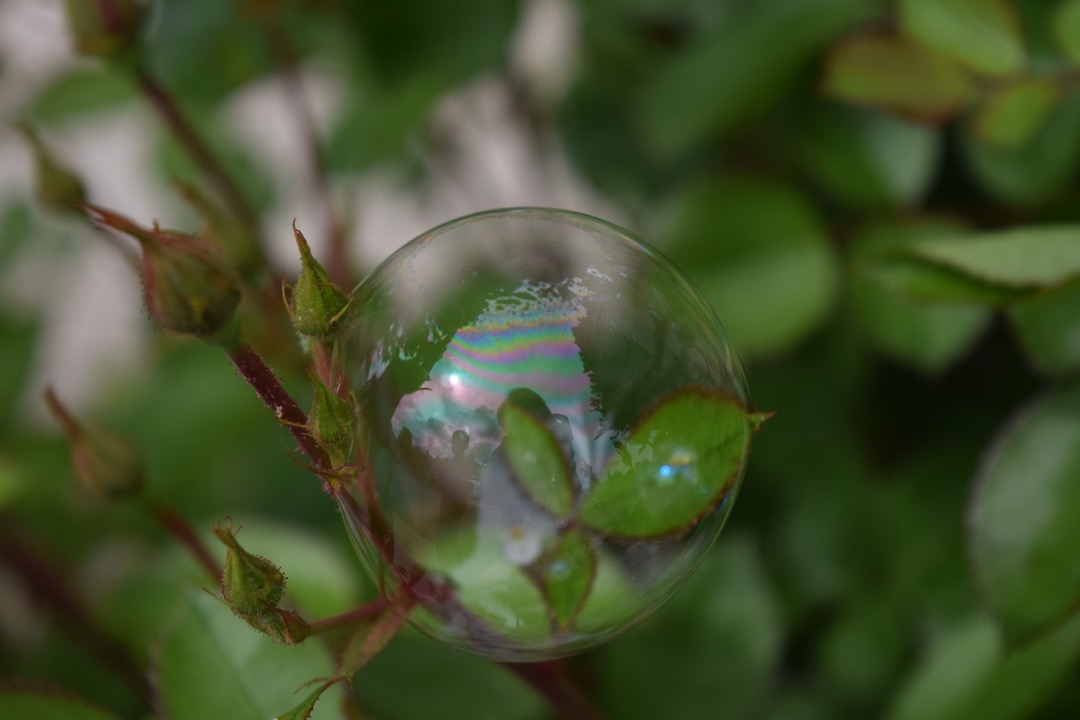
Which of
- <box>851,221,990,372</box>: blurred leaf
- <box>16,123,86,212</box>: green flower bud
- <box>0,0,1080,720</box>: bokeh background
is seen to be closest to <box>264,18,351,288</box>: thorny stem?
<box>0,0,1080,720</box>: bokeh background

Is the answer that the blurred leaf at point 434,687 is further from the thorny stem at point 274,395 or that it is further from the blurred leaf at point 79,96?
the blurred leaf at point 79,96

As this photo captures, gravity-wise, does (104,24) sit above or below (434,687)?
above

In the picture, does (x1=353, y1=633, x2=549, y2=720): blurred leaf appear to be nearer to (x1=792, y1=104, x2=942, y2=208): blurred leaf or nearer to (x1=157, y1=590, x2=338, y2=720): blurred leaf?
(x1=157, y1=590, x2=338, y2=720): blurred leaf

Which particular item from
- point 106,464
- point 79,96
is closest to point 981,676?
point 106,464

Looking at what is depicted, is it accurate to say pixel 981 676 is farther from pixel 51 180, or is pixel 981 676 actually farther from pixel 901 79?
pixel 51 180

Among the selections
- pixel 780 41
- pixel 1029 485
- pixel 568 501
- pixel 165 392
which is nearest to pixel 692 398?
pixel 568 501

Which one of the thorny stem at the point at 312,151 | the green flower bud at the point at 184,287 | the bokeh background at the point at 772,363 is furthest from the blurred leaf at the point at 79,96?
the green flower bud at the point at 184,287

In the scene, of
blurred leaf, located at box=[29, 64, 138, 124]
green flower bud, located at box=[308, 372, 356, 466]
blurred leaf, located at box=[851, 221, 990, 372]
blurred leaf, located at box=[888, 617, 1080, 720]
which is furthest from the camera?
blurred leaf, located at box=[29, 64, 138, 124]
